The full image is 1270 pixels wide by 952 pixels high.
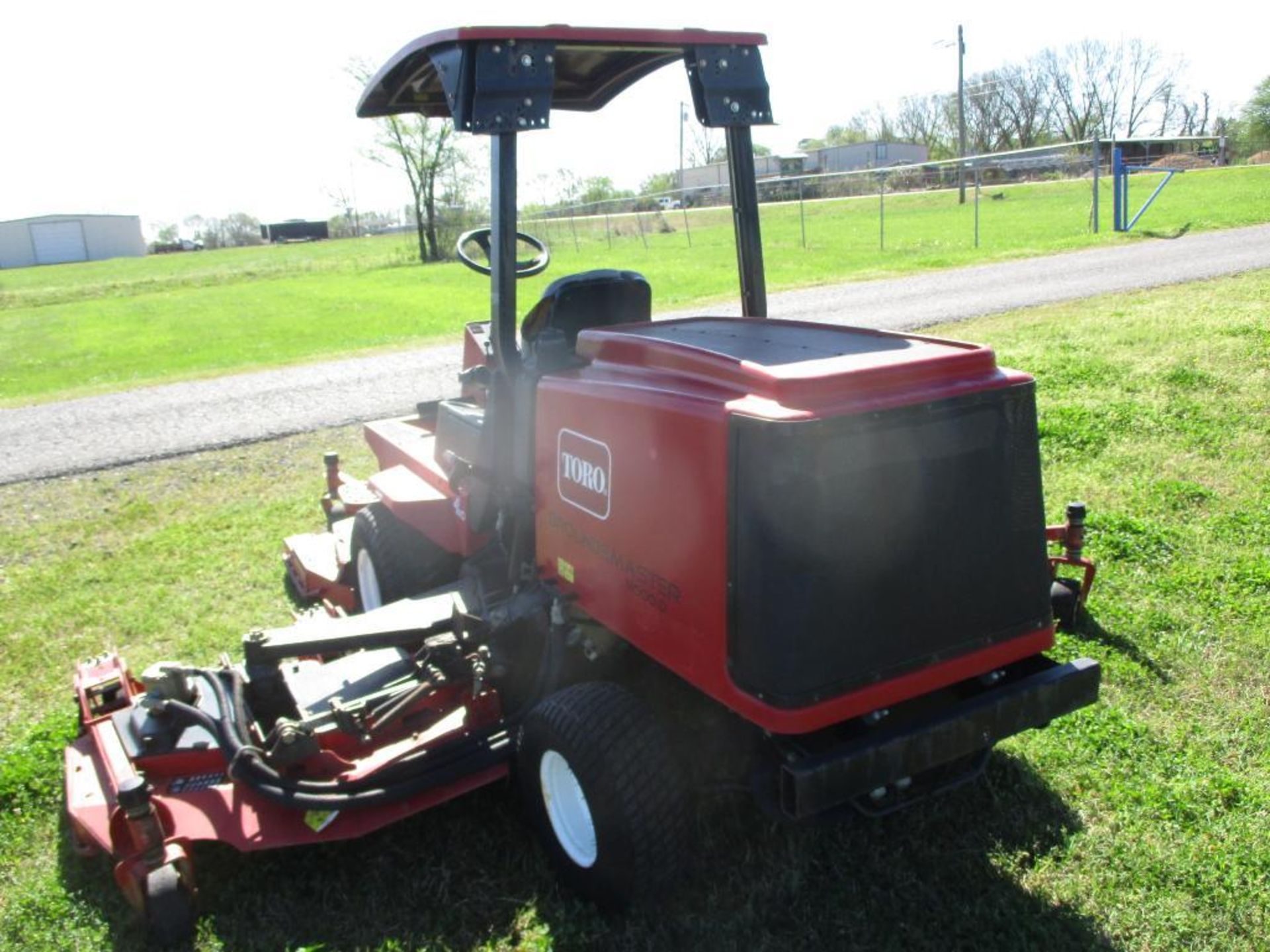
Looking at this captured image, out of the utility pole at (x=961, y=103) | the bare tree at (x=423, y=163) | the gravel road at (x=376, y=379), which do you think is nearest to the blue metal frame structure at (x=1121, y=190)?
the gravel road at (x=376, y=379)

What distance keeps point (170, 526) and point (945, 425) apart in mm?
5032

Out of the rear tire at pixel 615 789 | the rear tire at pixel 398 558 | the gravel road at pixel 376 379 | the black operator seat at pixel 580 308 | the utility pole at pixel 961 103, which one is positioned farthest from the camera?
the utility pole at pixel 961 103

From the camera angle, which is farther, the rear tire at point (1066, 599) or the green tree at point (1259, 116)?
the green tree at point (1259, 116)

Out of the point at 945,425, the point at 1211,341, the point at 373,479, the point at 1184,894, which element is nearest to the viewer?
the point at 945,425

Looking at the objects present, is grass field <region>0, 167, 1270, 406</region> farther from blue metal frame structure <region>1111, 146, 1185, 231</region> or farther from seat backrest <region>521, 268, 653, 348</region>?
seat backrest <region>521, 268, 653, 348</region>

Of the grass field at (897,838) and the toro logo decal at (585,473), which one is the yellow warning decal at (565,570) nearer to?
the toro logo decal at (585,473)

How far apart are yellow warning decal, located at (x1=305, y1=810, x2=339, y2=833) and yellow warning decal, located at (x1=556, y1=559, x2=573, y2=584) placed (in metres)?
0.92

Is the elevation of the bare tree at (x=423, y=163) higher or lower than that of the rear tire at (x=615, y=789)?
higher

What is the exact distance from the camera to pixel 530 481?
3.34 m

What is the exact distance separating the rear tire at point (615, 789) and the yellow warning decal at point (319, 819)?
24.9 inches

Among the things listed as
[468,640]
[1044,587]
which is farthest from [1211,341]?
[468,640]

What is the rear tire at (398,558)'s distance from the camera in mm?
4105

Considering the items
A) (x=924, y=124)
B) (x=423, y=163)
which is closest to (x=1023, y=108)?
(x=924, y=124)

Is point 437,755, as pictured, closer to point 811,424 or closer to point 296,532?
point 811,424
